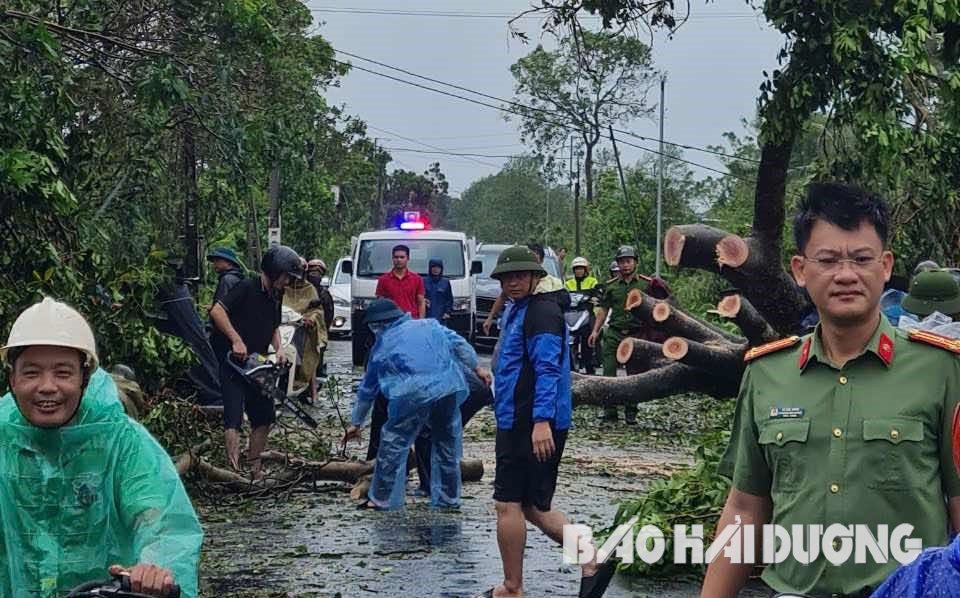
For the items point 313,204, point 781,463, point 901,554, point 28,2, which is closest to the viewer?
point 901,554

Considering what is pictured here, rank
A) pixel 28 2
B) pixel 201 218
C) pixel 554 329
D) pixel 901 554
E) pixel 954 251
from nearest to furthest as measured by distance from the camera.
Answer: pixel 901 554
pixel 554 329
pixel 28 2
pixel 954 251
pixel 201 218

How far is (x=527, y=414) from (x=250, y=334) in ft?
13.8

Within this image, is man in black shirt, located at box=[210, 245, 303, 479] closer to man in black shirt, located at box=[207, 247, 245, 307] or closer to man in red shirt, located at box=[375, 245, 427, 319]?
man in black shirt, located at box=[207, 247, 245, 307]

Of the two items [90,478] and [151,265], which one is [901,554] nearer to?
[90,478]

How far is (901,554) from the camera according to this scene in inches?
129

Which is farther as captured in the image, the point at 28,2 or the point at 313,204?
the point at 313,204

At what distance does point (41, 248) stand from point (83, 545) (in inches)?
267

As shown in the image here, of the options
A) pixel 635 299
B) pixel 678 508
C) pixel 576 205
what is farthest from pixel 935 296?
pixel 576 205

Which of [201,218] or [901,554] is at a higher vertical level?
[201,218]

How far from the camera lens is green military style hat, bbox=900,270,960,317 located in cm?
754

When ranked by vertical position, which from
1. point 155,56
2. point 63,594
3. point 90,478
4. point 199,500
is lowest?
point 199,500

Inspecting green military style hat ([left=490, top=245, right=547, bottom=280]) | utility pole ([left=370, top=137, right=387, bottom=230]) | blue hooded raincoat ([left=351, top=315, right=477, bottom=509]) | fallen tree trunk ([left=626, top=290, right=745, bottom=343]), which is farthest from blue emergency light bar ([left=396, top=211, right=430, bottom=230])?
utility pole ([left=370, top=137, right=387, bottom=230])

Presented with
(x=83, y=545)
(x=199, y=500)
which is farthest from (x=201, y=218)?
(x=83, y=545)

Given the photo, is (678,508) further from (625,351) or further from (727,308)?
(625,351)
